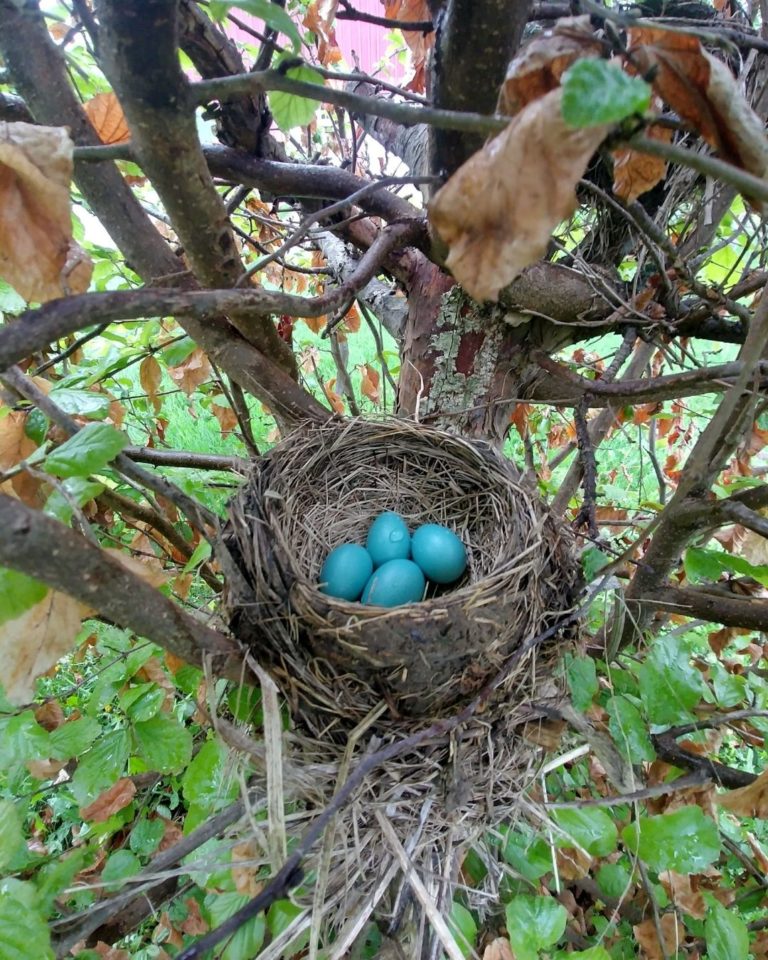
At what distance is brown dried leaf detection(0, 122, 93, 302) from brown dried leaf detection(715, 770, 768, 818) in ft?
2.74

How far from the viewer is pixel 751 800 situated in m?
0.67

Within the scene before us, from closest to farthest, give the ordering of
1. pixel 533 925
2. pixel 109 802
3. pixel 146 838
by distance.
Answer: pixel 533 925 < pixel 109 802 < pixel 146 838

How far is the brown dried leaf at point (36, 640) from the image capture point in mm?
486

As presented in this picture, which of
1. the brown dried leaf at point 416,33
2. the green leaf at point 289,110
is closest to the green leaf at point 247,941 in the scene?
the green leaf at point 289,110

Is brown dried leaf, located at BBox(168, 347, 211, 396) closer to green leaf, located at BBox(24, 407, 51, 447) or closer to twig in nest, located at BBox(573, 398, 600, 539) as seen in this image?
green leaf, located at BBox(24, 407, 51, 447)

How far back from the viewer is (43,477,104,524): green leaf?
0.55 metres

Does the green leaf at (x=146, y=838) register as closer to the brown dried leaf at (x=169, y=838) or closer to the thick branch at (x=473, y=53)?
the brown dried leaf at (x=169, y=838)

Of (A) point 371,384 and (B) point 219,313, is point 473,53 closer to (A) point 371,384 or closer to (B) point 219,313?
(B) point 219,313

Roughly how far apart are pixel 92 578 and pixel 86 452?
123 millimetres

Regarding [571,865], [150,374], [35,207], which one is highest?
[35,207]

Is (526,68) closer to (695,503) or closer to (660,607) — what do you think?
(695,503)

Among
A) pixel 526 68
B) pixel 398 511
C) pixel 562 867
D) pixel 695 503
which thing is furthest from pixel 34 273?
pixel 562 867

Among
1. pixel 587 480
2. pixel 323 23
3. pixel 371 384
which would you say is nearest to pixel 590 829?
pixel 587 480

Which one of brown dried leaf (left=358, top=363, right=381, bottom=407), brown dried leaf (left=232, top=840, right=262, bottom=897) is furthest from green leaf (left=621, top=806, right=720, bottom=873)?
brown dried leaf (left=358, top=363, right=381, bottom=407)
